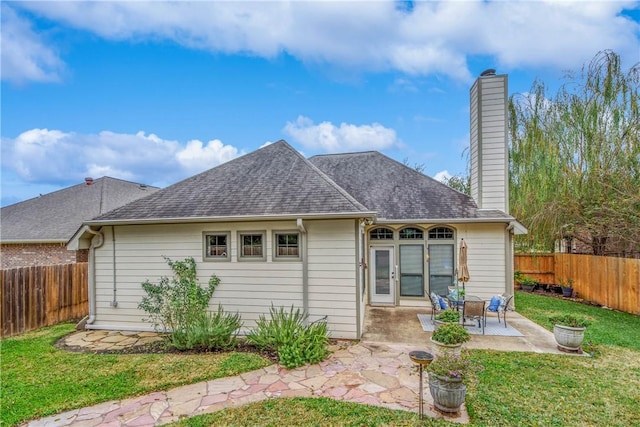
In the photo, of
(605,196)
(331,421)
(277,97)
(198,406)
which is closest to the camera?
(331,421)

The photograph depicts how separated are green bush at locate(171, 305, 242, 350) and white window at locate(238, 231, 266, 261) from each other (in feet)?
5.13

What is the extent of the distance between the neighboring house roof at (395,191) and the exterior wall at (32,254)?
1092cm

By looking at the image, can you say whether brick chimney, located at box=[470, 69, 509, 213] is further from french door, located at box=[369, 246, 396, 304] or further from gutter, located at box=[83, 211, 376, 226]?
gutter, located at box=[83, 211, 376, 226]

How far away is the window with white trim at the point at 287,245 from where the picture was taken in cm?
698

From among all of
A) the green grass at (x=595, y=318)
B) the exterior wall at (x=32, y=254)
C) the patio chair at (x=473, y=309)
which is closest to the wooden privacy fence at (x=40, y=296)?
the exterior wall at (x=32, y=254)

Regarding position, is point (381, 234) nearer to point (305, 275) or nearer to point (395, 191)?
point (395, 191)

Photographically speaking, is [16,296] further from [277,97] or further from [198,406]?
[277,97]

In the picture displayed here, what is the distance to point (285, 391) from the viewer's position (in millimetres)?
4438

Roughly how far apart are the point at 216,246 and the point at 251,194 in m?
1.55

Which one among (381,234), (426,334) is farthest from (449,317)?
(381,234)

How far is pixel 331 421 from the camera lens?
3.66m

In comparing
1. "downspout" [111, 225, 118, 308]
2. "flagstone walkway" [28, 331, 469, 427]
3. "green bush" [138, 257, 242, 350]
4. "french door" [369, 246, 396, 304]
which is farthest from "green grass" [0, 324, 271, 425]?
"french door" [369, 246, 396, 304]

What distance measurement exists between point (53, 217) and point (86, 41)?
26.8 ft

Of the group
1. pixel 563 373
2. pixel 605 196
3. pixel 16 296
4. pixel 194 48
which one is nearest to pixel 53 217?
pixel 16 296
